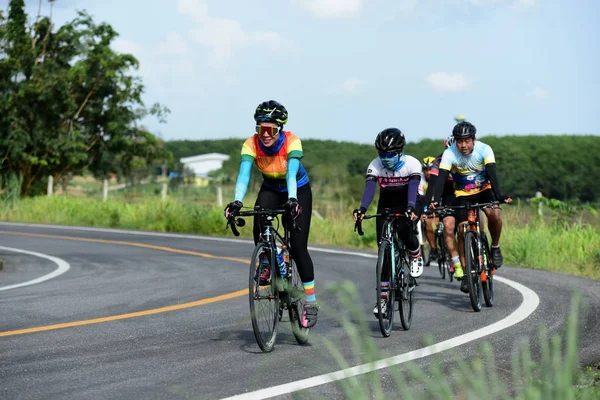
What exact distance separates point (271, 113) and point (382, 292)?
2036mm

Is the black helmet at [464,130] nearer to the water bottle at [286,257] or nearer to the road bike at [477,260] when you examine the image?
the road bike at [477,260]

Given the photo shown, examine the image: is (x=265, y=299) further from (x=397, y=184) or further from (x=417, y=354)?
(x=397, y=184)

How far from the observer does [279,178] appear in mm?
7785

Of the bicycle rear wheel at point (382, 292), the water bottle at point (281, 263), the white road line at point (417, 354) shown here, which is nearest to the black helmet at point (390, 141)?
the bicycle rear wheel at point (382, 292)

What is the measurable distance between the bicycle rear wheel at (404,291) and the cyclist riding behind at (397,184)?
154 mm

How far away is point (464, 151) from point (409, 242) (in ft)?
5.95

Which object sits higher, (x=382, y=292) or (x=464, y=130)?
(x=464, y=130)

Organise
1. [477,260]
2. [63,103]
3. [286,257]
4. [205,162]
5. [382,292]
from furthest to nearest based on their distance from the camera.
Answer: [205,162] < [63,103] < [477,260] < [382,292] < [286,257]

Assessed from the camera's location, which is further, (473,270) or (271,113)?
(473,270)

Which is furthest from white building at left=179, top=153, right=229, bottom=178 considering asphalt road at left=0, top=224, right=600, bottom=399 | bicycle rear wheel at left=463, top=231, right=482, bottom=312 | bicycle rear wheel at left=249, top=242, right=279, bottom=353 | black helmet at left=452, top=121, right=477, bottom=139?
bicycle rear wheel at left=249, top=242, right=279, bottom=353

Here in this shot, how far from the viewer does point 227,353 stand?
23.1ft

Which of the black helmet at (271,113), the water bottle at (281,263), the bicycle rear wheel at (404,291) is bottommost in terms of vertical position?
the bicycle rear wheel at (404,291)

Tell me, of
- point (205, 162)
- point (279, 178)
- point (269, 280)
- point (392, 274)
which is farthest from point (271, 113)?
point (205, 162)

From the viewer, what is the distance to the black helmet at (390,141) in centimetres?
Result: 865
